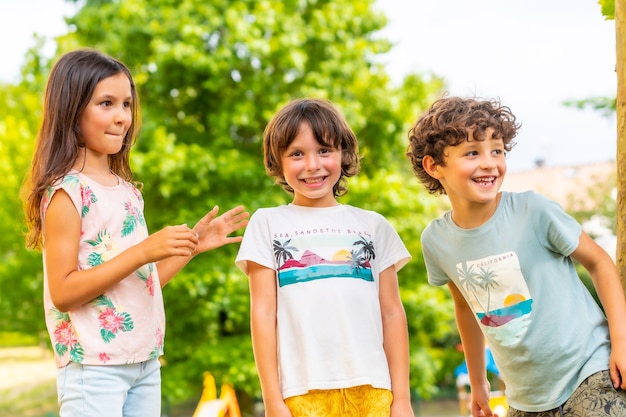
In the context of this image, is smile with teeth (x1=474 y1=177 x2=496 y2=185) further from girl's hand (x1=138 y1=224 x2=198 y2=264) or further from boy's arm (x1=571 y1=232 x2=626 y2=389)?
girl's hand (x1=138 y1=224 x2=198 y2=264)

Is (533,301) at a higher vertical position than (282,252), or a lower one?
lower

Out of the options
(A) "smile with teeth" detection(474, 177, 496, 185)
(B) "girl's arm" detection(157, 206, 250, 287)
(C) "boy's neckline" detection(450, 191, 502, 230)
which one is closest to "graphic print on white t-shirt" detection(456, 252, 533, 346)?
(C) "boy's neckline" detection(450, 191, 502, 230)

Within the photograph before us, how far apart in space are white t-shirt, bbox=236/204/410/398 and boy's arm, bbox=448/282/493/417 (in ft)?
1.26

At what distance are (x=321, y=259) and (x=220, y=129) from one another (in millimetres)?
8376

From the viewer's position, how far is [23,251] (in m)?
10.3

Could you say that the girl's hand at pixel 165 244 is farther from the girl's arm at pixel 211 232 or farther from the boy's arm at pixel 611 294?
the boy's arm at pixel 611 294

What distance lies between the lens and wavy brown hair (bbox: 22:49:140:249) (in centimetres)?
224

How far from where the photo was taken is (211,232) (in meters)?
2.53

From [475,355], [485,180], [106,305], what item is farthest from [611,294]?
[106,305]

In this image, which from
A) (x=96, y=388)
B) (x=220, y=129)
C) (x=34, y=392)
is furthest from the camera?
(x=34, y=392)

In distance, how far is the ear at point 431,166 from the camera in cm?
251

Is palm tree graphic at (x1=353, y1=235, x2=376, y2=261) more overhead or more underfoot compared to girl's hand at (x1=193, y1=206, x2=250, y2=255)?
more underfoot

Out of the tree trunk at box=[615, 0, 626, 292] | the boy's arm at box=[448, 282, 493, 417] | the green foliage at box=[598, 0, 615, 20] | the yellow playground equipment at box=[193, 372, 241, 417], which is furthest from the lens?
the yellow playground equipment at box=[193, 372, 241, 417]

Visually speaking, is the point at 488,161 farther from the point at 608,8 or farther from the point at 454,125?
the point at 608,8
